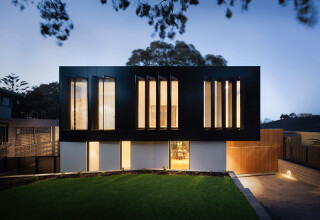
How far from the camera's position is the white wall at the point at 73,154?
30.4 feet

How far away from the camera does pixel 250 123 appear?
30.5 feet

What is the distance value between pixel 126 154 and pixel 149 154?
132cm

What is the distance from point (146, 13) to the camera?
4.96 meters

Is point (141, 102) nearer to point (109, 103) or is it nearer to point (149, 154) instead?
point (109, 103)

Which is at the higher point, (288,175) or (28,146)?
(28,146)

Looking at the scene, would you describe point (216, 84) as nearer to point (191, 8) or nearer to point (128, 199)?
point (191, 8)

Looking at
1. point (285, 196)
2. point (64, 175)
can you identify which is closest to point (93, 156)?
point (64, 175)

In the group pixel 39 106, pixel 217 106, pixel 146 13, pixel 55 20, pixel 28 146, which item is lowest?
pixel 28 146

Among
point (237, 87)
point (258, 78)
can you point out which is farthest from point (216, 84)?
point (258, 78)

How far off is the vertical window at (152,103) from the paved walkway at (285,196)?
573cm

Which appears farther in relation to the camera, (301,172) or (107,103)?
(301,172)

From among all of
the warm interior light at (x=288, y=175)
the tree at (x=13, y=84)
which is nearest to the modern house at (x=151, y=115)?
the warm interior light at (x=288, y=175)

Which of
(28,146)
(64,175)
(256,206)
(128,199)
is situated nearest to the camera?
(256,206)

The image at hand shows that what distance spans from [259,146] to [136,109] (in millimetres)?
7852
